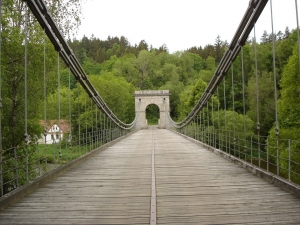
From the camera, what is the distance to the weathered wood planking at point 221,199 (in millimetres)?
3629

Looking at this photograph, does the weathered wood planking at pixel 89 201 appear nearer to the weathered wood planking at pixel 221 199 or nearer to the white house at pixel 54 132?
the weathered wood planking at pixel 221 199

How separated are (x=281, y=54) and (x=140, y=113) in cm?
1750

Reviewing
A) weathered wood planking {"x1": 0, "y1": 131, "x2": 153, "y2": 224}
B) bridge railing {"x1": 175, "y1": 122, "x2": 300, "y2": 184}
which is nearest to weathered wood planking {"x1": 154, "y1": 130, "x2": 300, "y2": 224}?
weathered wood planking {"x1": 0, "y1": 131, "x2": 153, "y2": 224}

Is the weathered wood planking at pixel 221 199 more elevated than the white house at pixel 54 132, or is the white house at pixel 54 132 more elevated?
the white house at pixel 54 132

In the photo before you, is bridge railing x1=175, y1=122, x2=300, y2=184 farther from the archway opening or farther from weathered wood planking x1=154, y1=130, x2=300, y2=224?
the archway opening

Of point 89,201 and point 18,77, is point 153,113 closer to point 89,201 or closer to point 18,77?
point 18,77

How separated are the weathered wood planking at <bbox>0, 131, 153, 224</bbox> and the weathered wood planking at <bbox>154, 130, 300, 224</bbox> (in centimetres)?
25

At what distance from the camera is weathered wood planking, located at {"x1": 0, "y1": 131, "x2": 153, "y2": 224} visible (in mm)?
3752

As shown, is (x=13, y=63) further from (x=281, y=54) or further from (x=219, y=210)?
(x=281, y=54)

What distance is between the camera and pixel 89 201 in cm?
453

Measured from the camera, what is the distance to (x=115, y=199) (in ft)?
15.2

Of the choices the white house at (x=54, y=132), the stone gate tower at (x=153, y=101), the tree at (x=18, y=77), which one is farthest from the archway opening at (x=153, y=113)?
the tree at (x=18, y=77)

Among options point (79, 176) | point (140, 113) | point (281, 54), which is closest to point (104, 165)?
point (79, 176)

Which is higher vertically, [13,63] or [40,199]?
[13,63]
